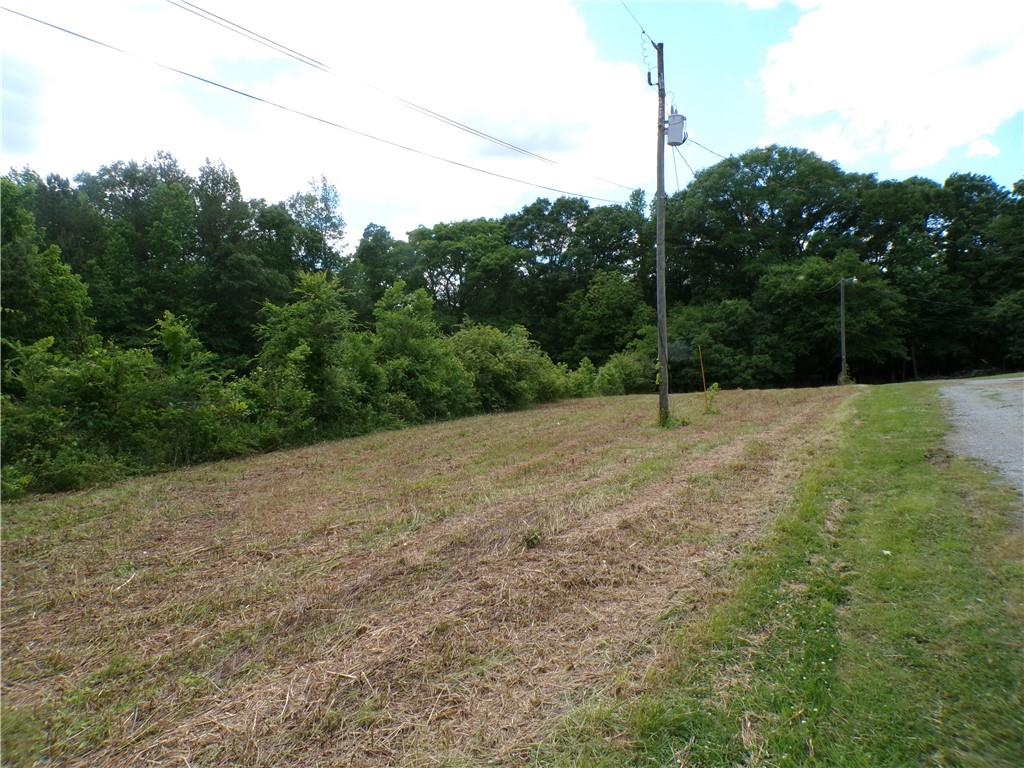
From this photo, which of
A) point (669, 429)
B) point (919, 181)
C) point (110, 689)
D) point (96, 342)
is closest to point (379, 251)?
point (96, 342)

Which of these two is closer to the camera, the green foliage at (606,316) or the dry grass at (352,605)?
the dry grass at (352,605)

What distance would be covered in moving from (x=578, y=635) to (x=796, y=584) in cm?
160

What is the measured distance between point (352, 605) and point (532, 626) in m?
1.20

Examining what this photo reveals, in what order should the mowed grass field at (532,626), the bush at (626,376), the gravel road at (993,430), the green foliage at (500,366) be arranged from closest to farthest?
the mowed grass field at (532,626), the gravel road at (993,430), the green foliage at (500,366), the bush at (626,376)

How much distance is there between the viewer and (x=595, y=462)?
27.2 feet

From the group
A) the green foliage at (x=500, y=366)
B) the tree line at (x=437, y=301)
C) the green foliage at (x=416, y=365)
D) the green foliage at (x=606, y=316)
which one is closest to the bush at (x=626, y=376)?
the tree line at (x=437, y=301)

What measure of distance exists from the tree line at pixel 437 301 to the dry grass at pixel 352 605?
2974 mm

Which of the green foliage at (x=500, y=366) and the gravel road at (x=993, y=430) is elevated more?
the green foliage at (x=500, y=366)

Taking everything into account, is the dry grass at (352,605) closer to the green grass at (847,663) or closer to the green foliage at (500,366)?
the green grass at (847,663)

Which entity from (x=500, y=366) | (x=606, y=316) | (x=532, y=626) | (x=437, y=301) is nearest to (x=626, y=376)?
(x=606, y=316)

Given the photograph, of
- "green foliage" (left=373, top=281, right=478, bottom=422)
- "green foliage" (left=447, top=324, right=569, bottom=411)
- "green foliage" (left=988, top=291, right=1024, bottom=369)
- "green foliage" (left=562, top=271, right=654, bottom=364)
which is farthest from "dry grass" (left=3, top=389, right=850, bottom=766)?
"green foliage" (left=988, top=291, right=1024, bottom=369)

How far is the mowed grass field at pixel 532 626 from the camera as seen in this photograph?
7.73 ft

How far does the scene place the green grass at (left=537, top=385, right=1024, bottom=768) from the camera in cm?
225

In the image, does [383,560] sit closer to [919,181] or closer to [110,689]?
[110,689]
